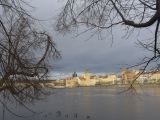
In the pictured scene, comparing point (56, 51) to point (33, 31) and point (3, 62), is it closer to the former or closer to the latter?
point (33, 31)

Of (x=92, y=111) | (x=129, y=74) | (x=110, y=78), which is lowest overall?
(x=92, y=111)

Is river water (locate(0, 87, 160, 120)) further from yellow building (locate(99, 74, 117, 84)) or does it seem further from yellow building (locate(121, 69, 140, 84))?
yellow building (locate(121, 69, 140, 84))

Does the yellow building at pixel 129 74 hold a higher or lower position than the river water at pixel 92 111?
higher

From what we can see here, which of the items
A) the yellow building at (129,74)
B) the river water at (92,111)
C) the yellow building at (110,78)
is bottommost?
the river water at (92,111)

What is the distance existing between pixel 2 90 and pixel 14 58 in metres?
1.42

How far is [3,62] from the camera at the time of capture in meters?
3.87

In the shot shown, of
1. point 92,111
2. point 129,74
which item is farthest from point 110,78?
point 129,74

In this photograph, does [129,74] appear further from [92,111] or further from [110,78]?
[92,111]

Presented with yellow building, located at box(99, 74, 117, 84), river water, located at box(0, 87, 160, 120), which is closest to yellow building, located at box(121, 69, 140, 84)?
yellow building, located at box(99, 74, 117, 84)

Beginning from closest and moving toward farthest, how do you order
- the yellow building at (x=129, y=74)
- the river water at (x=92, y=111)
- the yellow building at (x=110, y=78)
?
the yellow building at (x=129, y=74) < the yellow building at (x=110, y=78) < the river water at (x=92, y=111)

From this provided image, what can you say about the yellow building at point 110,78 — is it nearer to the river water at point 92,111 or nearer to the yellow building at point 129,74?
the yellow building at point 129,74

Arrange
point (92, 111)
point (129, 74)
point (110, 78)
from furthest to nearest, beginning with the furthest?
point (92, 111) → point (110, 78) → point (129, 74)

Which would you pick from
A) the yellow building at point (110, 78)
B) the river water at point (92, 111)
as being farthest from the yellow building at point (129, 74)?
the river water at point (92, 111)

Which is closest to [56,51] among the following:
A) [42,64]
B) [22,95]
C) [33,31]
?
[42,64]
